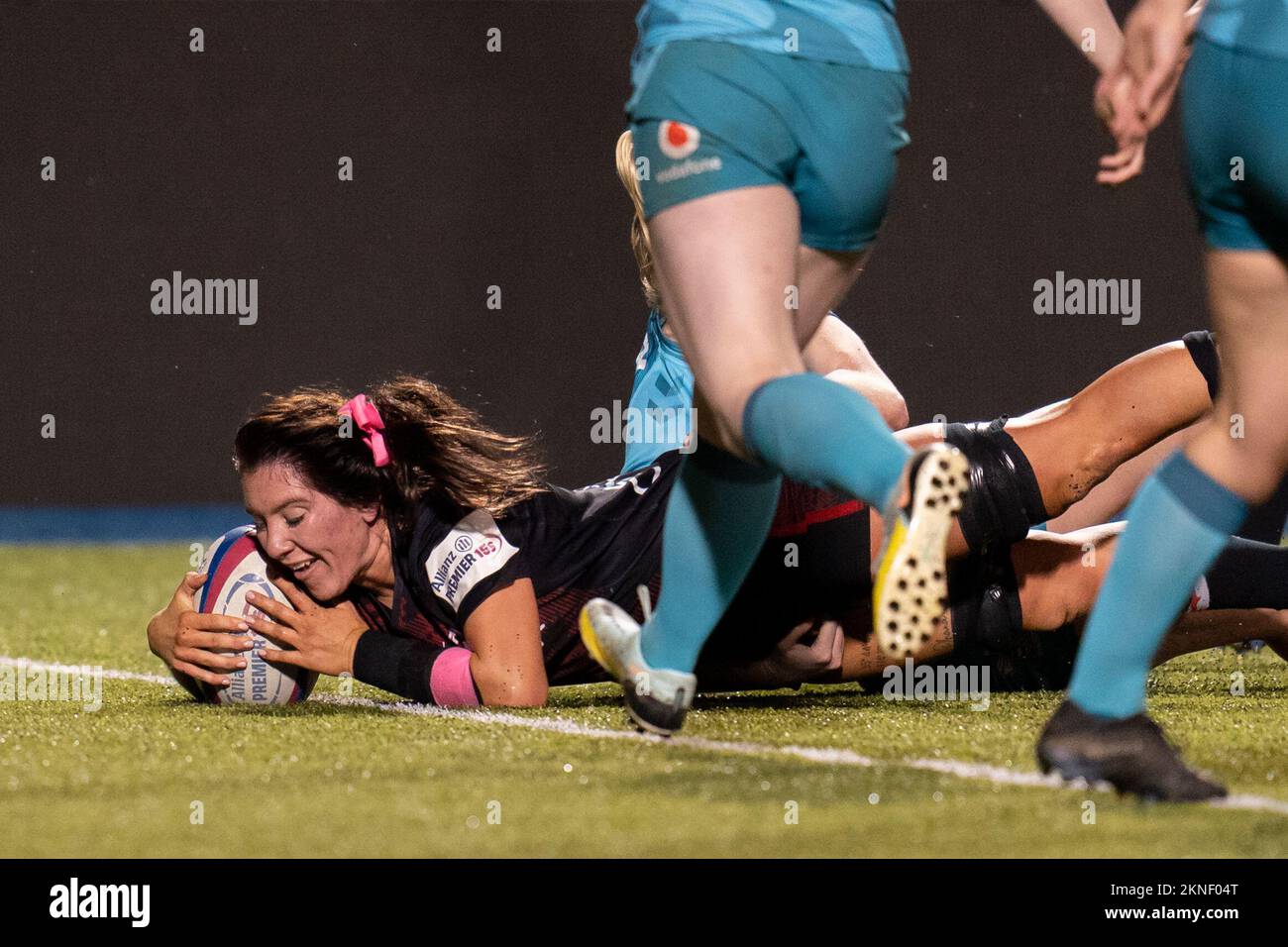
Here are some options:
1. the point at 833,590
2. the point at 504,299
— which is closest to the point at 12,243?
the point at 504,299

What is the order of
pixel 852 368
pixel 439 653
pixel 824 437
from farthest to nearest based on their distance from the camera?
pixel 852 368, pixel 439 653, pixel 824 437

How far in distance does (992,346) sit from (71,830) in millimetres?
7535

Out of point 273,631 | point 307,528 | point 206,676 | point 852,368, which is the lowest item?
point 206,676

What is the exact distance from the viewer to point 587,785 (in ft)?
7.92

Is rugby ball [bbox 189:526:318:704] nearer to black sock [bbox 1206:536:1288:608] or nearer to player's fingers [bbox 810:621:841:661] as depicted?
player's fingers [bbox 810:621:841:661]

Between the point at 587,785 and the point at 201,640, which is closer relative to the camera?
the point at 587,785

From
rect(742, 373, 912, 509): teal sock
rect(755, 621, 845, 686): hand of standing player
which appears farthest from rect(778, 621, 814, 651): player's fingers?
rect(742, 373, 912, 509): teal sock

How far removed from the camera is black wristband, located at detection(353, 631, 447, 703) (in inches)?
133

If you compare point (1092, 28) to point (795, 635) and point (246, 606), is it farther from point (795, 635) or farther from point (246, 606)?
point (246, 606)

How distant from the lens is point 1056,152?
903 cm

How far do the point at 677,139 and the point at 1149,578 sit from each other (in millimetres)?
886

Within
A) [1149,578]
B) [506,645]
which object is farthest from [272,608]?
[1149,578]

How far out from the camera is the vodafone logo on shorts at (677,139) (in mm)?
2330

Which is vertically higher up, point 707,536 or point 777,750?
point 707,536
